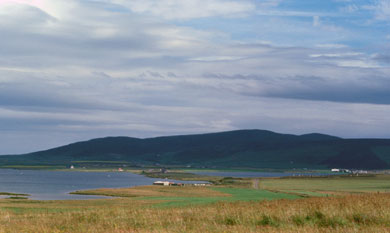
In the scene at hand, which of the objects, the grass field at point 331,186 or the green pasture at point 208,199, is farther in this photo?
the grass field at point 331,186

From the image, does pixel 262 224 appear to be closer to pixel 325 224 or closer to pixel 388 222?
pixel 325 224

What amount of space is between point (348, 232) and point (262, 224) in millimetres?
5382

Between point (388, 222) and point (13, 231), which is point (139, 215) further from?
point (388, 222)

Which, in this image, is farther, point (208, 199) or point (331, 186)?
point (331, 186)

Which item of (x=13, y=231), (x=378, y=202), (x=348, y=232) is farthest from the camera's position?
(x=378, y=202)

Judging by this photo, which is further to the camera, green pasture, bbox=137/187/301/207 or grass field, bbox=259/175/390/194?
grass field, bbox=259/175/390/194

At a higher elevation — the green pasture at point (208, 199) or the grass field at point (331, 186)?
the green pasture at point (208, 199)

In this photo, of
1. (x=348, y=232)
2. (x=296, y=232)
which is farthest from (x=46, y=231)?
(x=348, y=232)

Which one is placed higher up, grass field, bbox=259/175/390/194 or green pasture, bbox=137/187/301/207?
green pasture, bbox=137/187/301/207

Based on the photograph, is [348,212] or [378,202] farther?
[378,202]

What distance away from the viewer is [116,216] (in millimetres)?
27969

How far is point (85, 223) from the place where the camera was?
2531 cm

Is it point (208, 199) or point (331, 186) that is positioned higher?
point (208, 199)

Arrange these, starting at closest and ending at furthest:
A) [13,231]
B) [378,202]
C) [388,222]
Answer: [13,231], [388,222], [378,202]
